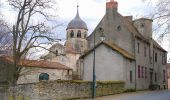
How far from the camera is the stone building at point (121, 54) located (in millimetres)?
45750

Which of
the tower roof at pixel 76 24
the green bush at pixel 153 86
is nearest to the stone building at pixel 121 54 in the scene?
the green bush at pixel 153 86

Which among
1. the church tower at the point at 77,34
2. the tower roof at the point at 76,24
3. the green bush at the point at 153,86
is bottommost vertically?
the green bush at the point at 153,86

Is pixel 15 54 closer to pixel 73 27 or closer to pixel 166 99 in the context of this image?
pixel 166 99

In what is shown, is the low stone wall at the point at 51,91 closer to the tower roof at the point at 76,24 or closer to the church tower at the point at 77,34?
the church tower at the point at 77,34

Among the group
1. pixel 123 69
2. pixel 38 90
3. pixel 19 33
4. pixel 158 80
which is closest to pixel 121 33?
pixel 123 69

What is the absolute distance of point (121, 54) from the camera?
4500cm

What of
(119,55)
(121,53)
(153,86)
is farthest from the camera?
(153,86)

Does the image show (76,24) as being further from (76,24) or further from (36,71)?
(36,71)

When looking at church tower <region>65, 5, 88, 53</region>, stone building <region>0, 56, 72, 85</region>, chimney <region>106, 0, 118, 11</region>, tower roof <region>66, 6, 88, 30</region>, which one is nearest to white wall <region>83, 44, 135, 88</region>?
stone building <region>0, 56, 72, 85</region>

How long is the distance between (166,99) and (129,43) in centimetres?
1915

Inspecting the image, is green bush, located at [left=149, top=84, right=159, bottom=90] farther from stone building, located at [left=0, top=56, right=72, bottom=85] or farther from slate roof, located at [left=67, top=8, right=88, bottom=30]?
slate roof, located at [left=67, top=8, right=88, bottom=30]

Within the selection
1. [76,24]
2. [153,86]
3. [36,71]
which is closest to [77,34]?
[76,24]

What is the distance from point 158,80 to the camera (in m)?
60.3

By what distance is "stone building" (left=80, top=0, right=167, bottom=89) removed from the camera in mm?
45750
